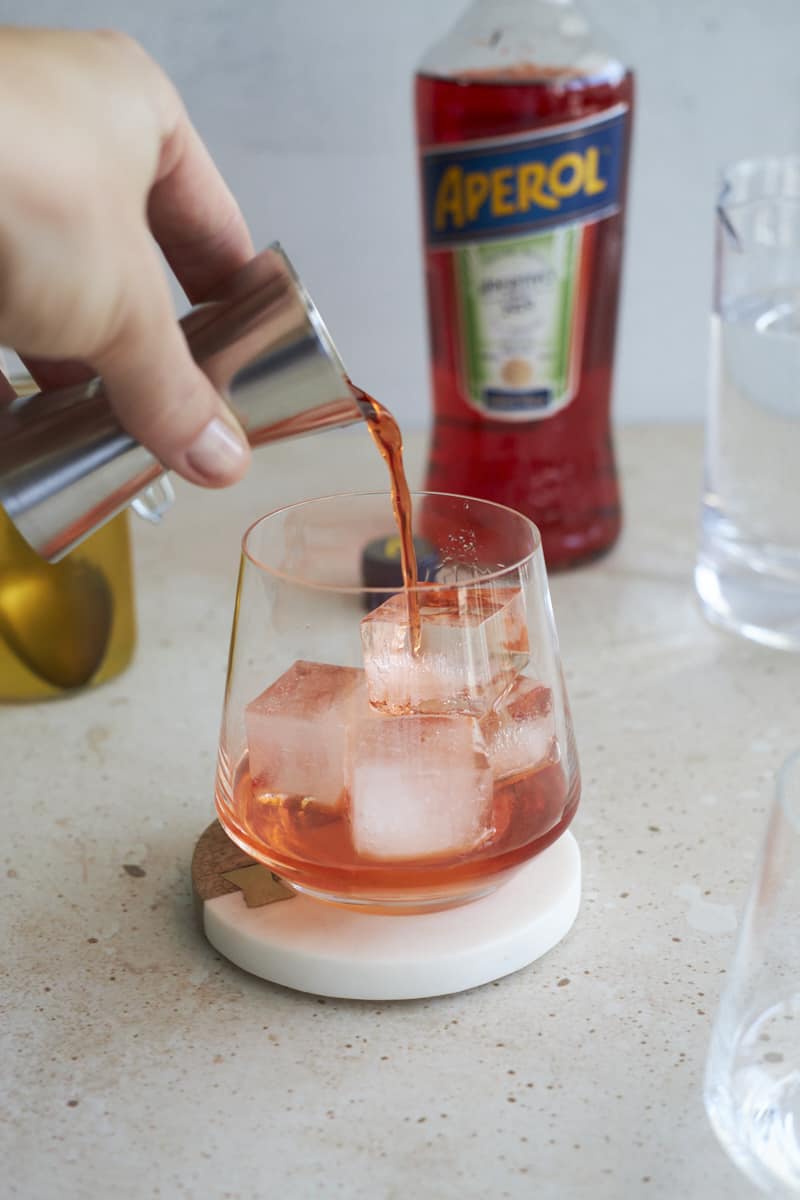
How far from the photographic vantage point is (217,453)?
1.81 ft

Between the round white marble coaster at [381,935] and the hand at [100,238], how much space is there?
0.22 meters

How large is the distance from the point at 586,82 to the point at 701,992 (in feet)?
2.18

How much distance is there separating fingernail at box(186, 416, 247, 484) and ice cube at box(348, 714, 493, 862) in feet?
0.42

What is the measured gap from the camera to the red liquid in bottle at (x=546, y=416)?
1013 mm

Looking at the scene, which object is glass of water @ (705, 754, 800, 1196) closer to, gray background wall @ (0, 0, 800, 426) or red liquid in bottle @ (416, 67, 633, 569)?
red liquid in bottle @ (416, 67, 633, 569)

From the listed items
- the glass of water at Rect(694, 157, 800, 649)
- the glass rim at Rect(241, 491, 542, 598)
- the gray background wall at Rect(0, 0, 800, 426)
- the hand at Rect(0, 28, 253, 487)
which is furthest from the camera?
the gray background wall at Rect(0, 0, 800, 426)

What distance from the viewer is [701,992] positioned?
2.10 feet

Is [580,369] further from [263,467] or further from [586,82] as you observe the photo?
[263,467]

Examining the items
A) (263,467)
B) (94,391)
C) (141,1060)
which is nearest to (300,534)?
(94,391)

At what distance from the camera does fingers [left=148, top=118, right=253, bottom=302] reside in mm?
610

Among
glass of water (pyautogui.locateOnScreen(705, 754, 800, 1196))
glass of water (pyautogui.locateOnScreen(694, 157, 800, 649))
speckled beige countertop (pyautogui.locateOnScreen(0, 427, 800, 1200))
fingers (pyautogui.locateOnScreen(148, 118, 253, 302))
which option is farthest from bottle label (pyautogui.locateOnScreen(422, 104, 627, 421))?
glass of water (pyautogui.locateOnScreen(705, 754, 800, 1196))

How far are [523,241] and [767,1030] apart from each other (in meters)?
0.65

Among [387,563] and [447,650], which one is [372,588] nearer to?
[447,650]

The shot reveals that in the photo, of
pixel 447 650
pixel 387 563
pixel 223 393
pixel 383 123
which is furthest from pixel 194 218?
pixel 383 123
